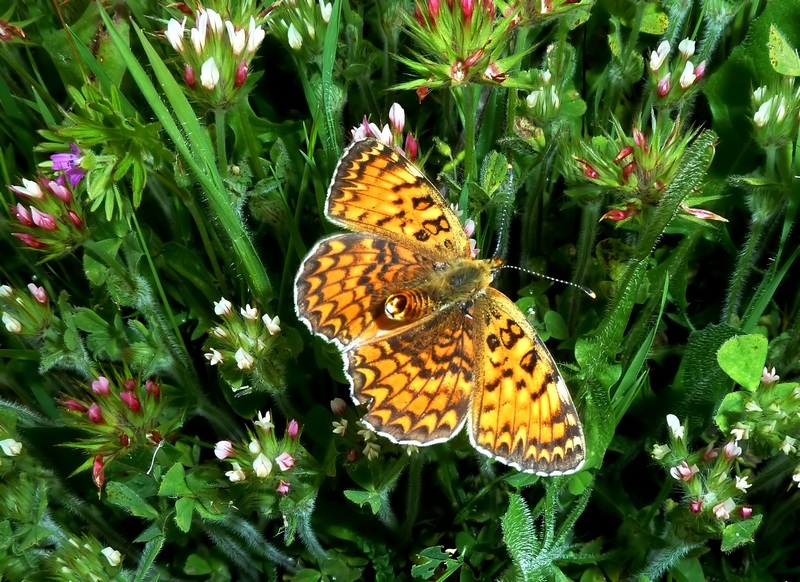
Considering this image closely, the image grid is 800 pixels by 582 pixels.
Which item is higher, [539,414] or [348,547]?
[539,414]

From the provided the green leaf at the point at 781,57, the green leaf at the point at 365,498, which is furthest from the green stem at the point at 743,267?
the green leaf at the point at 365,498

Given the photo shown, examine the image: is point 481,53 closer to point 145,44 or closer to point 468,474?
point 145,44

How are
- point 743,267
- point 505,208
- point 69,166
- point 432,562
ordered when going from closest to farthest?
point 432,562, point 69,166, point 505,208, point 743,267

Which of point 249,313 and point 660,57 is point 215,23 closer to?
point 249,313

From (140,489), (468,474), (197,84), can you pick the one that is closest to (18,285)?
(140,489)

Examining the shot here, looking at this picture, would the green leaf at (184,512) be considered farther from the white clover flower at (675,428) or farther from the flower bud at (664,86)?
the flower bud at (664,86)

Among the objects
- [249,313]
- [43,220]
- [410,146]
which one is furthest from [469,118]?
[43,220]
